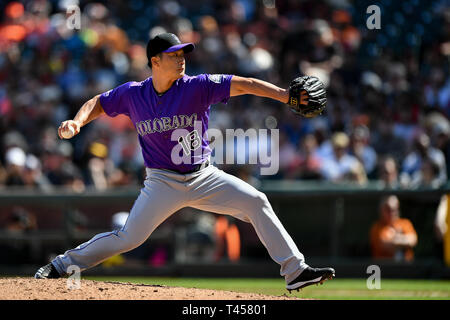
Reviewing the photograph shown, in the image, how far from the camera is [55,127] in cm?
1267

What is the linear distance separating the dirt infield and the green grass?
2056 millimetres

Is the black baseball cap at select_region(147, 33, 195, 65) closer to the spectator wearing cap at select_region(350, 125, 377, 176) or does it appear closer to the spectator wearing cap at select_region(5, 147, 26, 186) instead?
the spectator wearing cap at select_region(350, 125, 377, 176)

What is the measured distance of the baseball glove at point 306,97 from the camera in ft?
17.7

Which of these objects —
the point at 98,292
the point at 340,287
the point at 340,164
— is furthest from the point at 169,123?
A: the point at 340,164

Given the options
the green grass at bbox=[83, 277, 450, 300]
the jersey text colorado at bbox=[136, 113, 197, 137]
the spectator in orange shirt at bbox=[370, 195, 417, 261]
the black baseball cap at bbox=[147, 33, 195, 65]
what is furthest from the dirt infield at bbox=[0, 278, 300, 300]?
the spectator in orange shirt at bbox=[370, 195, 417, 261]

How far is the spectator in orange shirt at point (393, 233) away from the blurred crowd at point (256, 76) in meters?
0.41

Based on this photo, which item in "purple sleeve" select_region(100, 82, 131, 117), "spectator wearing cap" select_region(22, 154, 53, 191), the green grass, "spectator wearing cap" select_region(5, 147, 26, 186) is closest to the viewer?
"purple sleeve" select_region(100, 82, 131, 117)

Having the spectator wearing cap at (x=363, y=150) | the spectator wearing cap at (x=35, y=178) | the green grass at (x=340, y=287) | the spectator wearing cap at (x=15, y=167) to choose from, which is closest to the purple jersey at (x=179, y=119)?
the green grass at (x=340, y=287)

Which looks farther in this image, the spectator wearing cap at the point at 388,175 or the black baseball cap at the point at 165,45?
the spectator wearing cap at the point at 388,175

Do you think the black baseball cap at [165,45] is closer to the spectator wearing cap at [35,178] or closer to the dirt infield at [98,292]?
the dirt infield at [98,292]

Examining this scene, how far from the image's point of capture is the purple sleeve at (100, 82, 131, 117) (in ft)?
19.2

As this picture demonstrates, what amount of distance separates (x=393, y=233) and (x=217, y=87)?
4.81 meters

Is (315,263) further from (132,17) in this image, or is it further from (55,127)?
(132,17)

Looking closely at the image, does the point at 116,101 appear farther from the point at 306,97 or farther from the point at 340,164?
the point at 340,164
